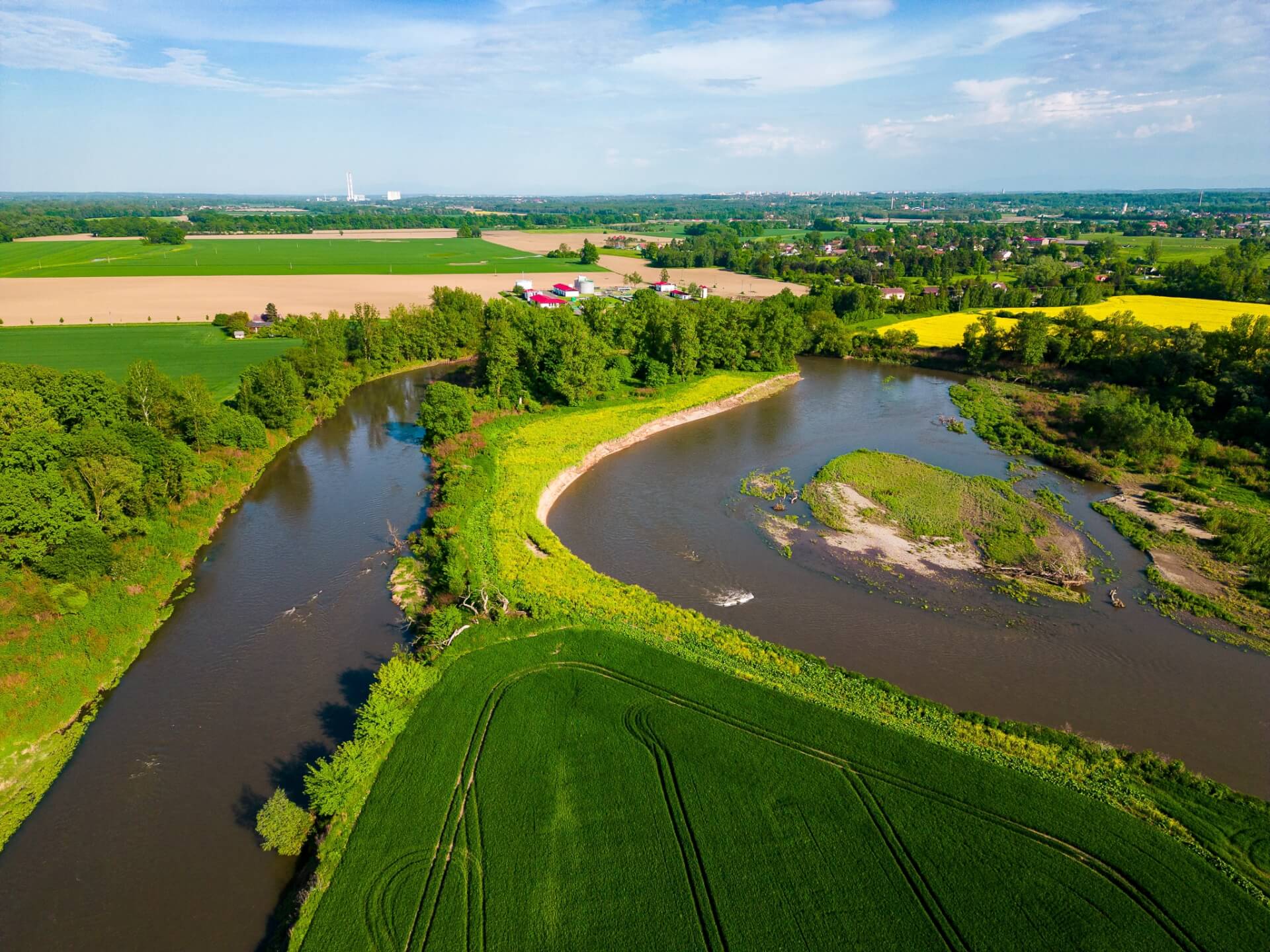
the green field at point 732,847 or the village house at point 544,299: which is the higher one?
the village house at point 544,299

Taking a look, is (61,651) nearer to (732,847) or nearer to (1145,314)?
(732,847)

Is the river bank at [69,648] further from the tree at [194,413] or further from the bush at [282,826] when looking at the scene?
the bush at [282,826]

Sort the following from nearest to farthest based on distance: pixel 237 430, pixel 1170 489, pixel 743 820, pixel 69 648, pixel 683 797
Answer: pixel 743 820, pixel 683 797, pixel 69 648, pixel 1170 489, pixel 237 430

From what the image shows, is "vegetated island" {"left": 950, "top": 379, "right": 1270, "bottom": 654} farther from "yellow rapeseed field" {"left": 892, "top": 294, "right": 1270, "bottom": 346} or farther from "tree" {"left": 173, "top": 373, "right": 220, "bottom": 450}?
"tree" {"left": 173, "top": 373, "right": 220, "bottom": 450}

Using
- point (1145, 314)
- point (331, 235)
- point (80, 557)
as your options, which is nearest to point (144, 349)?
point (80, 557)

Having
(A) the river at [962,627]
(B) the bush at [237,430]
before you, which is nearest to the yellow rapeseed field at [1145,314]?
(A) the river at [962,627]

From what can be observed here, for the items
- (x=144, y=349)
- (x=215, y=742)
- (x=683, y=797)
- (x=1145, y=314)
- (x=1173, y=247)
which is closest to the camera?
(x=683, y=797)

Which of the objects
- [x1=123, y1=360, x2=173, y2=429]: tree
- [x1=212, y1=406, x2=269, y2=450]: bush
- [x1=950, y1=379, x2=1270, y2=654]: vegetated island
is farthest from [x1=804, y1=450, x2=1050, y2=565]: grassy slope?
[x1=123, y1=360, x2=173, y2=429]: tree
